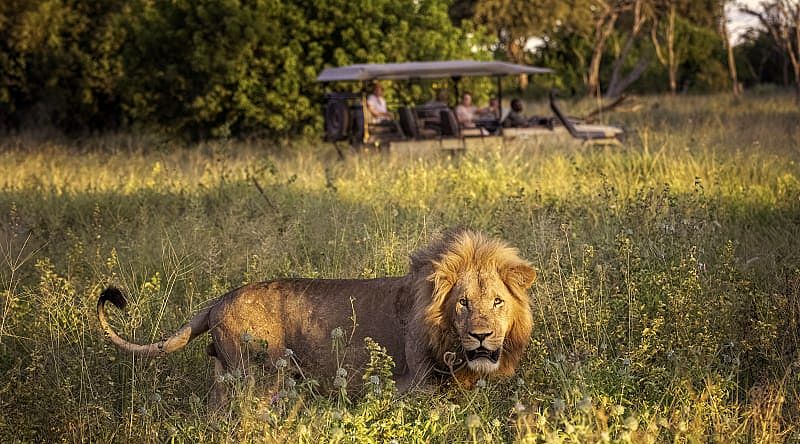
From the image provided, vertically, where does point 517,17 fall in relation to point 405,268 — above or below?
above

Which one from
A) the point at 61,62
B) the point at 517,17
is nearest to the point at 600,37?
the point at 517,17

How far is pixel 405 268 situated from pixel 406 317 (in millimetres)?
1679

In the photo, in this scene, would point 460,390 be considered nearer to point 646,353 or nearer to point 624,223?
point 646,353

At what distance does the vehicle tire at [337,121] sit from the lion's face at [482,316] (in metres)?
11.7

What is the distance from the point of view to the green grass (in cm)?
425

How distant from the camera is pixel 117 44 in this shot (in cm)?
2753

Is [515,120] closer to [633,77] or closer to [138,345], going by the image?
[138,345]

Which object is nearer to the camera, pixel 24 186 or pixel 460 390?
pixel 460 390

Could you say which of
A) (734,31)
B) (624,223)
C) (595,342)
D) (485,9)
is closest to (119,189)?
(624,223)

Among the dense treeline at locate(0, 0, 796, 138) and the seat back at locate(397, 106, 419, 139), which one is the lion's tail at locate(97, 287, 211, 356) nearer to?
the seat back at locate(397, 106, 419, 139)

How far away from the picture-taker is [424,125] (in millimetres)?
16453

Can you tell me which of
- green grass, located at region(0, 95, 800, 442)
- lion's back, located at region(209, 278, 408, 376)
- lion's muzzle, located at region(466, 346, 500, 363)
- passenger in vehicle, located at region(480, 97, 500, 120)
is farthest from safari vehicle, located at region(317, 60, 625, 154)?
lion's muzzle, located at region(466, 346, 500, 363)

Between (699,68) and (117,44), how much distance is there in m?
28.4

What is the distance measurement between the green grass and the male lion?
0.54 feet
